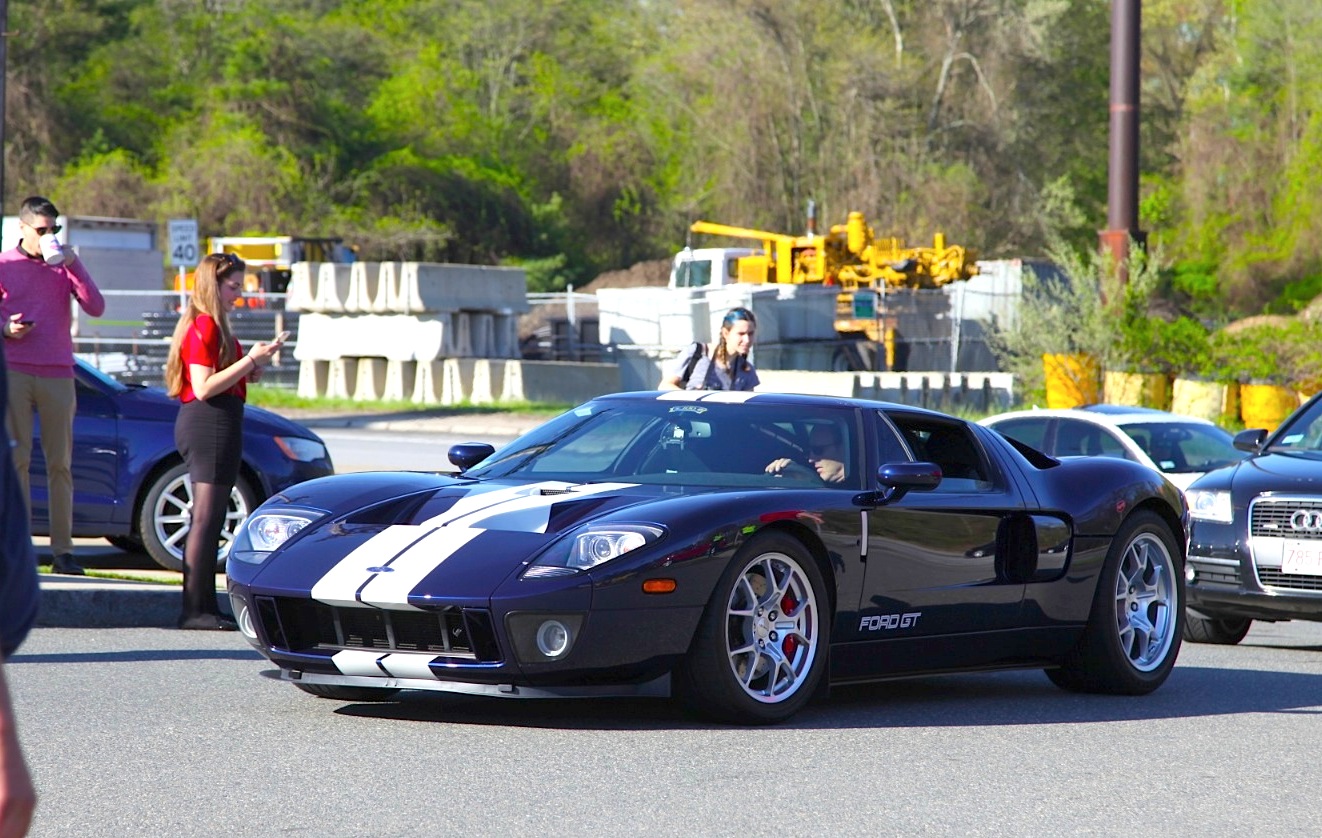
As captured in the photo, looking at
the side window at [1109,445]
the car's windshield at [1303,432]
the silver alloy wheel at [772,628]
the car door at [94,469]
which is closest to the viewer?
the silver alloy wheel at [772,628]

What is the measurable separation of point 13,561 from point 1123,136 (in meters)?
23.9

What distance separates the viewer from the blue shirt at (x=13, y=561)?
213cm

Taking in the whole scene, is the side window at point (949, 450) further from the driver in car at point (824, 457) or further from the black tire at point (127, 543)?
the black tire at point (127, 543)

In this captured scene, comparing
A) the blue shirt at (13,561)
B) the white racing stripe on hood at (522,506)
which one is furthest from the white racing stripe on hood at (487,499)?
the blue shirt at (13,561)

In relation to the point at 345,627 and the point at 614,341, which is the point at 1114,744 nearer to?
the point at 345,627

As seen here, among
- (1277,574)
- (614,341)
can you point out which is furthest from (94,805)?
(614,341)

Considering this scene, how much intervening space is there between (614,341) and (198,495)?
89.2 ft

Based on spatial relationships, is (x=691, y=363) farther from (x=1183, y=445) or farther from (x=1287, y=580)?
(x=1183, y=445)

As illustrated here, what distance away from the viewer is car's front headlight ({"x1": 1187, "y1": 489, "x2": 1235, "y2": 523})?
9.72m

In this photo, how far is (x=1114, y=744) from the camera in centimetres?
637

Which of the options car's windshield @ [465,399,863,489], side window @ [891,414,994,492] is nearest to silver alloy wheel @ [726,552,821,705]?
car's windshield @ [465,399,863,489]

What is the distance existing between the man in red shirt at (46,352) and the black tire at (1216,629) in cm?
584

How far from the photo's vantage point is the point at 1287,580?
9391 mm

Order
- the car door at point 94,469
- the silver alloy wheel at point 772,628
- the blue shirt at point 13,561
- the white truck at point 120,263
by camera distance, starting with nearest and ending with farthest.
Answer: the blue shirt at point 13,561
the silver alloy wheel at point 772,628
the car door at point 94,469
the white truck at point 120,263
